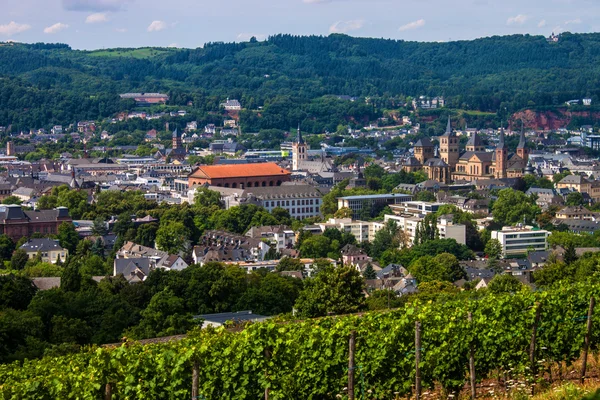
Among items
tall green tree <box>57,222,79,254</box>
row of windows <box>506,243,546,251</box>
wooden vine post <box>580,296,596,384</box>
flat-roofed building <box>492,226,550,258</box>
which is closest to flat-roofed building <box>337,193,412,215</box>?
flat-roofed building <box>492,226,550,258</box>

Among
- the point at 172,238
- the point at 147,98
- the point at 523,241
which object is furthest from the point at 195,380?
the point at 147,98

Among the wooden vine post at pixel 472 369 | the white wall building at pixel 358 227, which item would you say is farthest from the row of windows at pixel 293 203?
the wooden vine post at pixel 472 369

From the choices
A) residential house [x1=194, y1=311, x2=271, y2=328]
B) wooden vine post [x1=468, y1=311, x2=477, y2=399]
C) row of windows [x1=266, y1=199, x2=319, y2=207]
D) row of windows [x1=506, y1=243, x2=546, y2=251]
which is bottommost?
row of windows [x1=506, y1=243, x2=546, y2=251]

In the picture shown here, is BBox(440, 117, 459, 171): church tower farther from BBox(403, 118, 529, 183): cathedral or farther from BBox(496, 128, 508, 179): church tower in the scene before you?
BBox(496, 128, 508, 179): church tower

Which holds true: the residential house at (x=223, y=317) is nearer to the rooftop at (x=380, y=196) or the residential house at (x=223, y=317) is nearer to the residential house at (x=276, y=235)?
the residential house at (x=276, y=235)

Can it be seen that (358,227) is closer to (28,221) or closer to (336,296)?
(28,221)

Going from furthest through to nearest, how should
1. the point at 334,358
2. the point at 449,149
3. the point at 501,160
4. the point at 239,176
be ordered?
the point at 449,149 → the point at 501,160 → the point at 239,176 → the point at 334,358

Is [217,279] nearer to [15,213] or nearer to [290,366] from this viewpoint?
[290,366]
